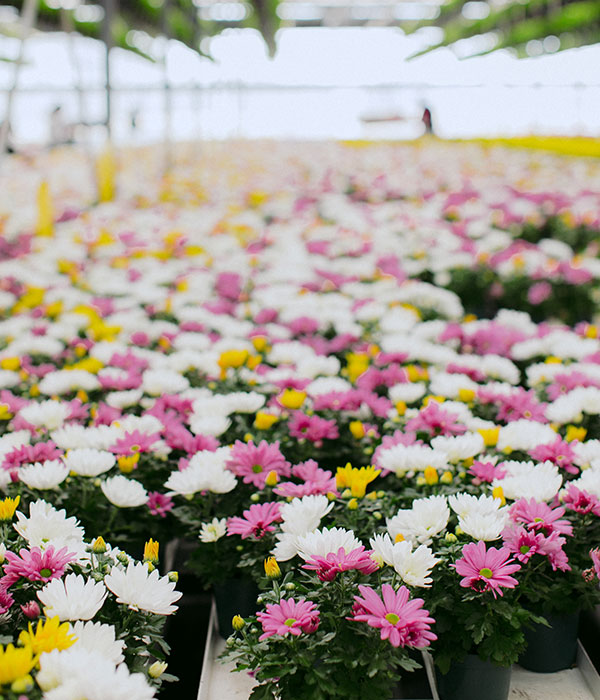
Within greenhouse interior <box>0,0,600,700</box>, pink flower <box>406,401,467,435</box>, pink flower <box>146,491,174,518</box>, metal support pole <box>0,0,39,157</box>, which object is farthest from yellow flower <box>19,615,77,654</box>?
metal support pole <box>0,0,39,157</box>

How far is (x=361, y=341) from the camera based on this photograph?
2.05 metres

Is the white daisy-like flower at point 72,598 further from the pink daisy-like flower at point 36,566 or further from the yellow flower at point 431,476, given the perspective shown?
the yellow flower at point 431,476

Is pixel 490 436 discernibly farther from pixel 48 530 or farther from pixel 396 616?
pixel 48 530

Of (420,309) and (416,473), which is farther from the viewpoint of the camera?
(420,309)

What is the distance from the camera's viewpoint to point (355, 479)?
1117 mm

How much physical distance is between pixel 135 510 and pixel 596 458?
787 mm

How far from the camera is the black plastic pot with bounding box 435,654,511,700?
0.99 meters

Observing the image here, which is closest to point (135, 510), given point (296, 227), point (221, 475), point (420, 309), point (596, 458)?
point (221, 475)

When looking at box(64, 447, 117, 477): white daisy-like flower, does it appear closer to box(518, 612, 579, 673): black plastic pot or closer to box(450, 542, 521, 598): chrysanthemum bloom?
box(450, 542, 521, 598): chrysanthemum bloom

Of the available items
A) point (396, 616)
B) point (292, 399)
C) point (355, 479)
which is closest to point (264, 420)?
point (292, 399)

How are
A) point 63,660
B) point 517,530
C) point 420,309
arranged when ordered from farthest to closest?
point 420,309 < point 517,530 < point 63,660

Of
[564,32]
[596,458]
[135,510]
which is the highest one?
[564,32]

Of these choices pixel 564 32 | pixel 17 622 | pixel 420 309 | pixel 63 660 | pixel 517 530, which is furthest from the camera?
pixel 564 32

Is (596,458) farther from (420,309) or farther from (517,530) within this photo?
(420,309)
